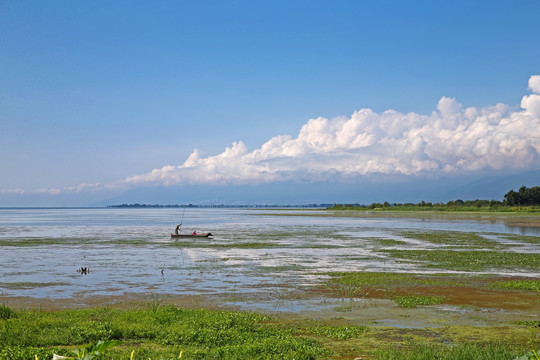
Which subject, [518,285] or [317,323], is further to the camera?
[518,285]

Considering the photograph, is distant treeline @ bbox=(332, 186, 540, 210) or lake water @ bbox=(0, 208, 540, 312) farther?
distant treeline @ bbox=(332, 186, 540, 210)

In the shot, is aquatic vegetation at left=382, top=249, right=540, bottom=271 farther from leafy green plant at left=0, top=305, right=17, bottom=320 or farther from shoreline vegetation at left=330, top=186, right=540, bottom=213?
shoreline vegetation at left=330, top=186, right=540, bottom=213

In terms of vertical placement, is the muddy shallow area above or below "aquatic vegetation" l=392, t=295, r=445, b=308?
below

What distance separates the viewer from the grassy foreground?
10.3 m

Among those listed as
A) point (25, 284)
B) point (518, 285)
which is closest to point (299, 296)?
point (518, 285)

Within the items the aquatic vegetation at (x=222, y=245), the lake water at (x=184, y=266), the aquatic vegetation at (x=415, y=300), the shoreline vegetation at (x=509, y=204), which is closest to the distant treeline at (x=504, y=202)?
the shoreline vegetation at (x=509, y=204)

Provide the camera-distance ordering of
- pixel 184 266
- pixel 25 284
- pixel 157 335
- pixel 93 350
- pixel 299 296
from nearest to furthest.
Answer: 1. pixel 93 350
2. pixel 157 335
3. pixel 299 296
4. pixel 25 284
5. pixel 184 266

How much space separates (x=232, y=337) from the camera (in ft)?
39.0

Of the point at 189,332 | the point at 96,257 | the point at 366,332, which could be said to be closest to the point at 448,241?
the point at 96,257

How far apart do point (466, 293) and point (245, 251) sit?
19970 mm

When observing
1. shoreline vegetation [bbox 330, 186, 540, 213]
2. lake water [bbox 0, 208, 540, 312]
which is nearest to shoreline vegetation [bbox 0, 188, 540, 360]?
lake water [bbox 0, 208, 540, 312]

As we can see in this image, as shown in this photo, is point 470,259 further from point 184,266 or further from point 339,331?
point 339,331

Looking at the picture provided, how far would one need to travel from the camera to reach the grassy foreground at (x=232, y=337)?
33.9 ft

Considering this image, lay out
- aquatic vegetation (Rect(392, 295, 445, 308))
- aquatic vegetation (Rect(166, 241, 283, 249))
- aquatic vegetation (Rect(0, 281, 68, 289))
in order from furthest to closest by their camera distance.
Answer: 1. aquatic vegetation (Rect(166, 241, 283, 249))
2. aquatic vegetation (Rect(0, 281, 68, 289))
3. aquatic vegetation (Rect(392, 295, 445, 308))
